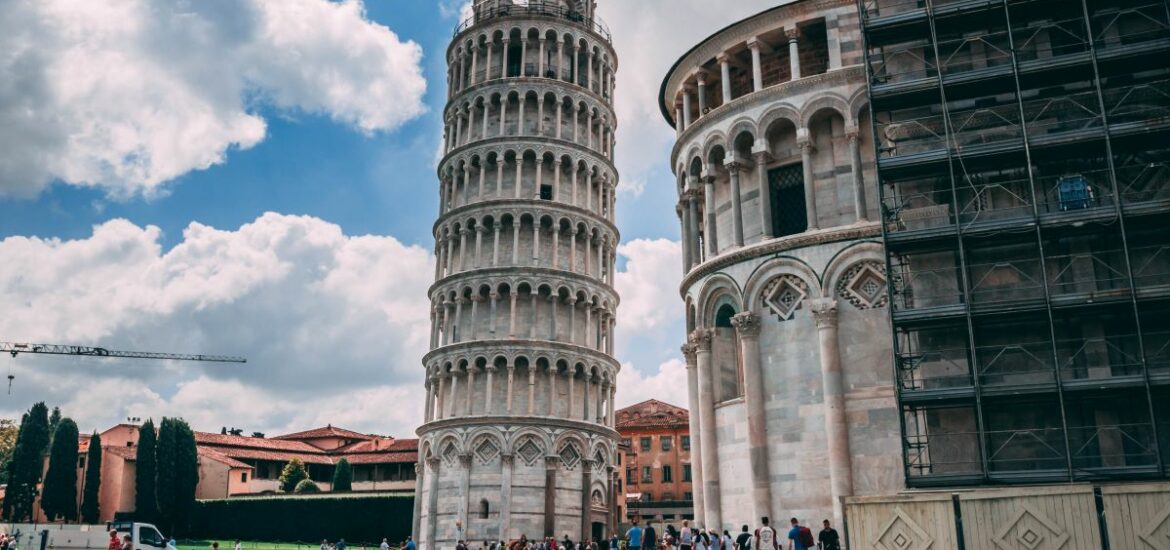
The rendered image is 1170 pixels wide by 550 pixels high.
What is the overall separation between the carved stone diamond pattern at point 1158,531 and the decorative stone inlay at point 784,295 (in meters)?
9.96

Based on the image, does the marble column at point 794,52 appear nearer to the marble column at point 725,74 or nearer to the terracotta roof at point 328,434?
the marble column at point 725,74

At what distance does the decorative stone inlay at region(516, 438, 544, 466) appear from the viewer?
48.3 metres

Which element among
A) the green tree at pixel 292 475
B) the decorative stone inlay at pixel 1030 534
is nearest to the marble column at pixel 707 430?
the decorative stone inlay at pixel 1030 534

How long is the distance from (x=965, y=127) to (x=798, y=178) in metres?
4.73

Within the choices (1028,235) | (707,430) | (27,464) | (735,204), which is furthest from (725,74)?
(27,464)

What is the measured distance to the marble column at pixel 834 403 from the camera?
24.0 meters

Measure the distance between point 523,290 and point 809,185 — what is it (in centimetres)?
2668

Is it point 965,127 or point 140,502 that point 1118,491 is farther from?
point 140,502

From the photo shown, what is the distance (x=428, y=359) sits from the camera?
5238 centimetres

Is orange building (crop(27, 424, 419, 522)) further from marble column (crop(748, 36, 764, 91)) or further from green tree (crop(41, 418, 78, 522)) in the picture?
marble column (crop(748, 36, 764, 91))

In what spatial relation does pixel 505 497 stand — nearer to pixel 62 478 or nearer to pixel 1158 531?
pixel 1158 531

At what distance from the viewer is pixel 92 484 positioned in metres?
70.2

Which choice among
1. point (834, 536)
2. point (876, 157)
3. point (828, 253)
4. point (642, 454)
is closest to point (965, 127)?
point (876, 157)

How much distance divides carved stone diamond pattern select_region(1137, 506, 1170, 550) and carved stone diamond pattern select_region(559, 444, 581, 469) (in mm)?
33352
